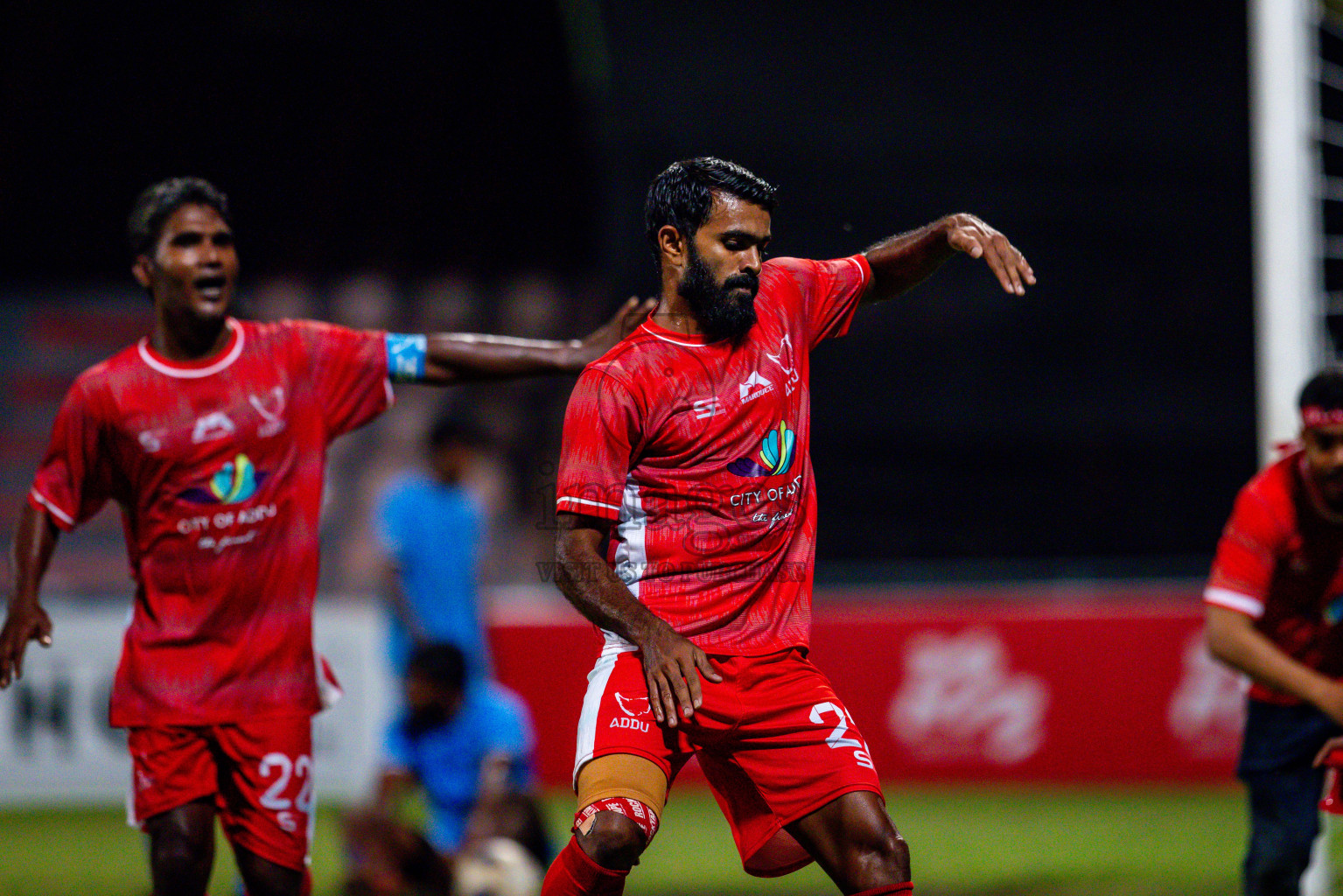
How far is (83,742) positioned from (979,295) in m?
7.37

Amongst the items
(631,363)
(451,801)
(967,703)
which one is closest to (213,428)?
(631,363)

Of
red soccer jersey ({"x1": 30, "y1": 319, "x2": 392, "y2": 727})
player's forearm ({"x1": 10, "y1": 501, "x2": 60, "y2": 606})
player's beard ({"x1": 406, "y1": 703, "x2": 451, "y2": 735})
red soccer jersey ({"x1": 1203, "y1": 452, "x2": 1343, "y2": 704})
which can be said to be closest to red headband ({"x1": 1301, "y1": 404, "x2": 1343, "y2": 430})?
red soccer jersey ({"x1": 1203, "y1": 452, "x2": 1343, "y2": 704})

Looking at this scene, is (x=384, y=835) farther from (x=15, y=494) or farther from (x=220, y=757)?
(x=15, y=494)

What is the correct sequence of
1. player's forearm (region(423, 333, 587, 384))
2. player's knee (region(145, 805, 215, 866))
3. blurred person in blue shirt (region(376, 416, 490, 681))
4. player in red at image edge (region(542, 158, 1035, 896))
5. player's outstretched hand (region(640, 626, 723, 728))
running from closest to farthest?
player's outstretched hand (region(640, 626, 723, 728))
player in red at image edge (region(542, 158, 1035, 896))
player's knee (region(145, 805, 215, 866))
player's forearm (region(423, 333, 587, 384))
blurred person in blue shirt (region(376, 416, 490, 681))

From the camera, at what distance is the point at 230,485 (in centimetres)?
437

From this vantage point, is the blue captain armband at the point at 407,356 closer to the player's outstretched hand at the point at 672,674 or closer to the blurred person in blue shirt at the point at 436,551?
→ the player's outstretched hand at the point at 672,674

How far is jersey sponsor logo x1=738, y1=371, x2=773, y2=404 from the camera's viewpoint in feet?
12.5

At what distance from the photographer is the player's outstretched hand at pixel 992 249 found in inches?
150

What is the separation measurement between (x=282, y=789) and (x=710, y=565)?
4.84ft

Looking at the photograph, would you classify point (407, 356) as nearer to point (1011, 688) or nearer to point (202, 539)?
point (202, 539)

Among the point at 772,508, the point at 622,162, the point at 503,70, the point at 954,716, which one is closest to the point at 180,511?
A: the point at 772,508

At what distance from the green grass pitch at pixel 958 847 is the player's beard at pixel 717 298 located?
3684 millimetres

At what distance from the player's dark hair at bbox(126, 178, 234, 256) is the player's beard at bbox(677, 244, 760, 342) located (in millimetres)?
1534

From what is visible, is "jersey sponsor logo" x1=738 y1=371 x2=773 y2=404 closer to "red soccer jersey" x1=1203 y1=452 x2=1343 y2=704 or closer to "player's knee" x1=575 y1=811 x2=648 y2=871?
"player's knee" x1=575 y1=811 x2=648 y2=871
